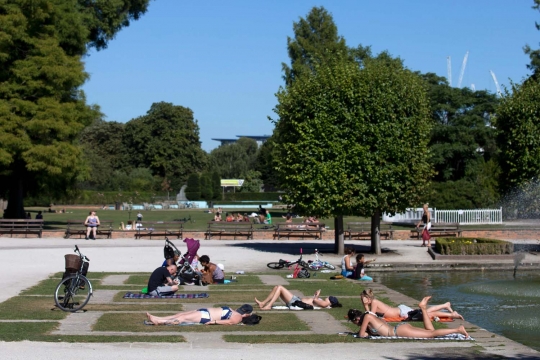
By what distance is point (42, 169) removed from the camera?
42.4 meters

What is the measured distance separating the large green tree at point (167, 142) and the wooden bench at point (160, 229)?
74436 mm

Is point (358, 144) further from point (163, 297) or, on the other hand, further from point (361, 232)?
point (163, 297)

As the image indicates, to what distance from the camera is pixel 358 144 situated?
2742cm

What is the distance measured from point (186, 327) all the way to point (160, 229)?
2617 cm

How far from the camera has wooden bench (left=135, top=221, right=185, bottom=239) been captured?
37.7 m

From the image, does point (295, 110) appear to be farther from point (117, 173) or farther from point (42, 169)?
point (117, 173)

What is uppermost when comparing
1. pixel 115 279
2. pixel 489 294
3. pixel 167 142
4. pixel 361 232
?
pixel 167 142

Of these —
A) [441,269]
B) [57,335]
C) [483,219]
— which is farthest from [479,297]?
[483,219]

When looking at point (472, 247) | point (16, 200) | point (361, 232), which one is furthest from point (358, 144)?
point (16, 200)

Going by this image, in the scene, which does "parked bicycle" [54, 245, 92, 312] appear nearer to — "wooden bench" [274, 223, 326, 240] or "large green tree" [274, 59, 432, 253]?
"large green tree" [274, 59, 432, 253]

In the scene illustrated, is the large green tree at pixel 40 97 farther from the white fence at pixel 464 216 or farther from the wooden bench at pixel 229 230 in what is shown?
the white fence at pixel 464 216

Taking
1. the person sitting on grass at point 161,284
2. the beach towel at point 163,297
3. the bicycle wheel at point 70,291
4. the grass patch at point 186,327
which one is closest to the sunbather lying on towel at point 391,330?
the grass patch at point 186,327

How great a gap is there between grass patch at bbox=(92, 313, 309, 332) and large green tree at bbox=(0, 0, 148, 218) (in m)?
28.6

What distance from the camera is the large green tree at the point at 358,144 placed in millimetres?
27438
